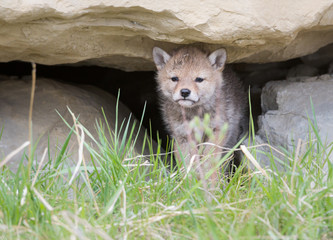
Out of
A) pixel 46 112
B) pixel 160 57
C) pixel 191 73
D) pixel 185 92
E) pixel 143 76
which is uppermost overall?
pixel 160 57

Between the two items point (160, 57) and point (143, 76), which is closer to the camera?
point (160, 57)

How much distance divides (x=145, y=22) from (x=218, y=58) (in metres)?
1.04

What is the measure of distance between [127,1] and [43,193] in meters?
1.38

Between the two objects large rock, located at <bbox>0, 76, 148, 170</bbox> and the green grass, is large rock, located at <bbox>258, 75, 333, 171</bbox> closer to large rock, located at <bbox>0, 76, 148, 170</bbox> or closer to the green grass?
large rock, located at <bbox>0, 76, 148, 170</bbox>

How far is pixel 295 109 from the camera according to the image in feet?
13.1

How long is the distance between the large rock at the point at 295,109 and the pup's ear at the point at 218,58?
60 centimetres

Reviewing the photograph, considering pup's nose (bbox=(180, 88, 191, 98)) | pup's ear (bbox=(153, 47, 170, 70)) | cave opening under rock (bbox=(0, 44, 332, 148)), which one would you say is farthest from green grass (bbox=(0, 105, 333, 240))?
cave opening under rock (bbox=(0, 44, 332, 148))

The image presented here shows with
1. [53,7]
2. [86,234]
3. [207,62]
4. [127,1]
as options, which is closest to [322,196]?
[86,234]

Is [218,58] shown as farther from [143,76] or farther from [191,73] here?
[143,76]

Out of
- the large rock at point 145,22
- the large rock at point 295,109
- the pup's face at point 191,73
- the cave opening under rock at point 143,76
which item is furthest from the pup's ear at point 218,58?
the cave opening under rock at point 143,76

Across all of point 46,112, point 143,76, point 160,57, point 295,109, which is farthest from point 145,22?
point 143,76

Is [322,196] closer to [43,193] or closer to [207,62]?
[43,193]

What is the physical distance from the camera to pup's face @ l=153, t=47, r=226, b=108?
4031 millimetres

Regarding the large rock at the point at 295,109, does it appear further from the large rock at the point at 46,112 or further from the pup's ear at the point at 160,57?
the large rock at the point at 46,112
